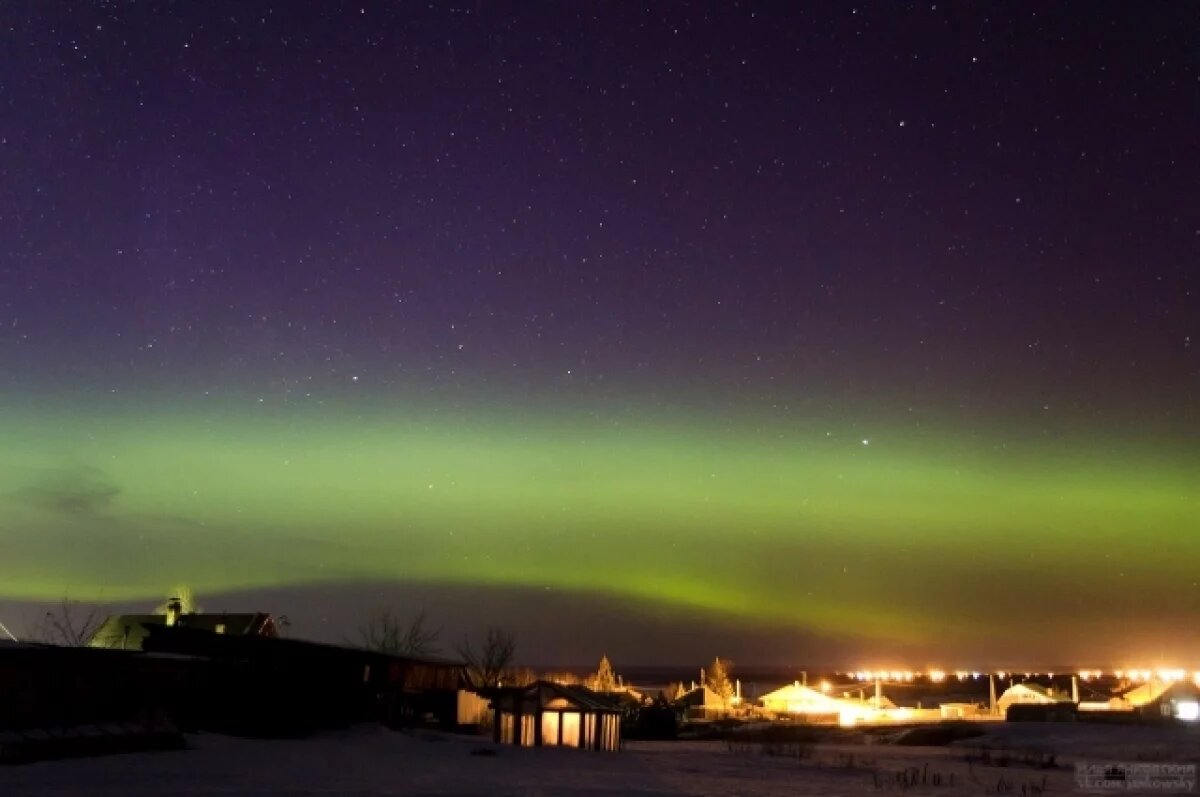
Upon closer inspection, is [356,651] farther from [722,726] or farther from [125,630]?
[722,726]

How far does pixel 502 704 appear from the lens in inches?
1607

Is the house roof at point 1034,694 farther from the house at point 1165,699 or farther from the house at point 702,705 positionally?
the house at point 702,705

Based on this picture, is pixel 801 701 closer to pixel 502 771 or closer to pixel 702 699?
pixel 702 699

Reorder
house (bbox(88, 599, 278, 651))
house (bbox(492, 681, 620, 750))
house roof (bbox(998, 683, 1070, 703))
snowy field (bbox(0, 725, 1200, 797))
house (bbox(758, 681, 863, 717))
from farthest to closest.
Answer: house (bbox(758, 681, 863, 717)) → house roof (bbox(998, 683, 1070, 703)) → house (bbox(88, 599, 278, 651)) → house (bbox(492, 681, 620, 750)) → snowy field (bbox(0, 725, 1200, 797))

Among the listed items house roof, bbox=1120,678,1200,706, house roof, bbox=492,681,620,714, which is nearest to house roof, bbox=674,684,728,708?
house roof, bbox=1120,678,1200,706

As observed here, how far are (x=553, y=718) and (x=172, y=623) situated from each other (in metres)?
30.2

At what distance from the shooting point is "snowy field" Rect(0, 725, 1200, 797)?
22.0m

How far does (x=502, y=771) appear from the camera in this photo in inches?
1086

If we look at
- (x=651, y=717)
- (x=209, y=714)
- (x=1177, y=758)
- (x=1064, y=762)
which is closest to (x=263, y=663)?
(x=209, y=714)

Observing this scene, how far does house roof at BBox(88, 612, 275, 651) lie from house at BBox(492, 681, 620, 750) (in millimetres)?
26159

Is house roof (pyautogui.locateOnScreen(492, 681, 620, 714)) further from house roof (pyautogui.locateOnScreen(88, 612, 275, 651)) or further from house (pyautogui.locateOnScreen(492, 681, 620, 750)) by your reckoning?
house roof (pyautogui.locateOnScreen(88, 612, 275, 651))

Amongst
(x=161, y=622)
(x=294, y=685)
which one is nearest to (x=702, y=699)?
(x=161, y=622)

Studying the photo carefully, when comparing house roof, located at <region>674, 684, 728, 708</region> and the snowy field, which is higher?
house roof, located at <region>674, 684, 728, 708</region>

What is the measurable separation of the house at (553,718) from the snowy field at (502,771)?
1.61 meters
